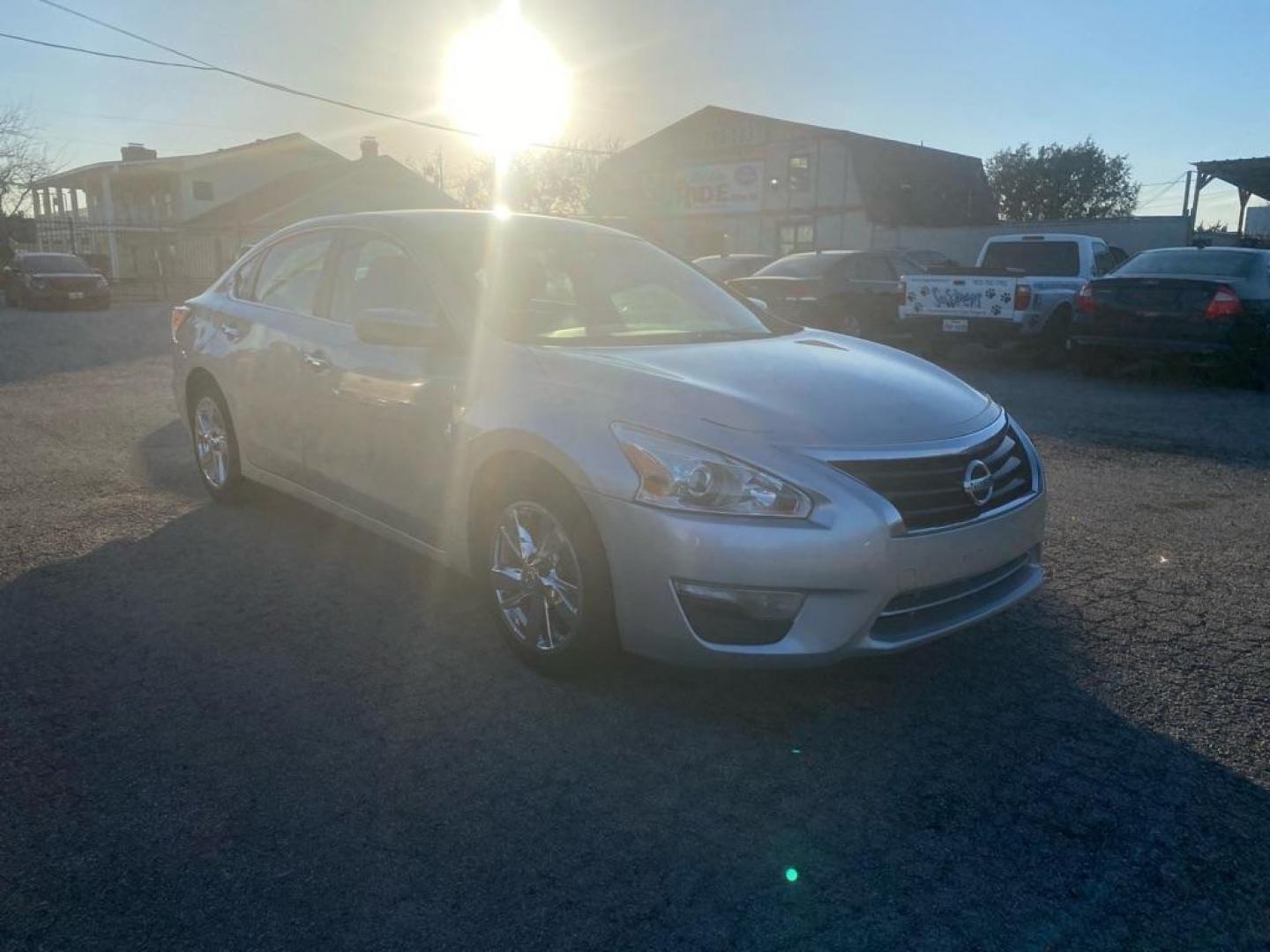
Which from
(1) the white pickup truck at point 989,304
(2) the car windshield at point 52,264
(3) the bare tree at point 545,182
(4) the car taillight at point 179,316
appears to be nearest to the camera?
(4) the car taillight at point 179,316

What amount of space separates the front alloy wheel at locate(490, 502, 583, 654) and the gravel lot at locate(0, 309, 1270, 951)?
7.5 inches

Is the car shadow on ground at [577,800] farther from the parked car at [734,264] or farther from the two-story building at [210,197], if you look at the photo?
the two-story building at [210,197]

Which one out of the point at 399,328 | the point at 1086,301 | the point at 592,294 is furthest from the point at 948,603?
the point at 1086,301

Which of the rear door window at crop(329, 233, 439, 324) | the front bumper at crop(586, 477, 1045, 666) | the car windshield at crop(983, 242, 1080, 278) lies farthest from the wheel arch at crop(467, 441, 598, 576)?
the car windshield at crop(983, 242, 1080, 278)

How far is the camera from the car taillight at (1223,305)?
10.7 m

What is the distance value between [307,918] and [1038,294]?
41.2ft

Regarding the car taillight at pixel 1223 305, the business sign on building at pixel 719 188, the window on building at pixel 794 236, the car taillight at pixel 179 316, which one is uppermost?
the business sign on building at pixel 719 188

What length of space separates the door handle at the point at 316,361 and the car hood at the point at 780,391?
134 cm

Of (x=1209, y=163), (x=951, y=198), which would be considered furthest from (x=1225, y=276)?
(x=951, y=198)

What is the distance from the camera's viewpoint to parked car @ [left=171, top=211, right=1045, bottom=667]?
303 cm

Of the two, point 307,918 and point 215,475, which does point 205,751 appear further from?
point 215,475

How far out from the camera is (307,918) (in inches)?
91.9

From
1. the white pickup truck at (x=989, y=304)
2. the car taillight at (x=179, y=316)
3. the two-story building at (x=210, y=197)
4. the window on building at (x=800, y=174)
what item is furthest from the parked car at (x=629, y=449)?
the two-story building at (x=210, y=197)

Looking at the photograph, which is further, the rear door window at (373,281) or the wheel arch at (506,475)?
the rear door window at (373,281)
